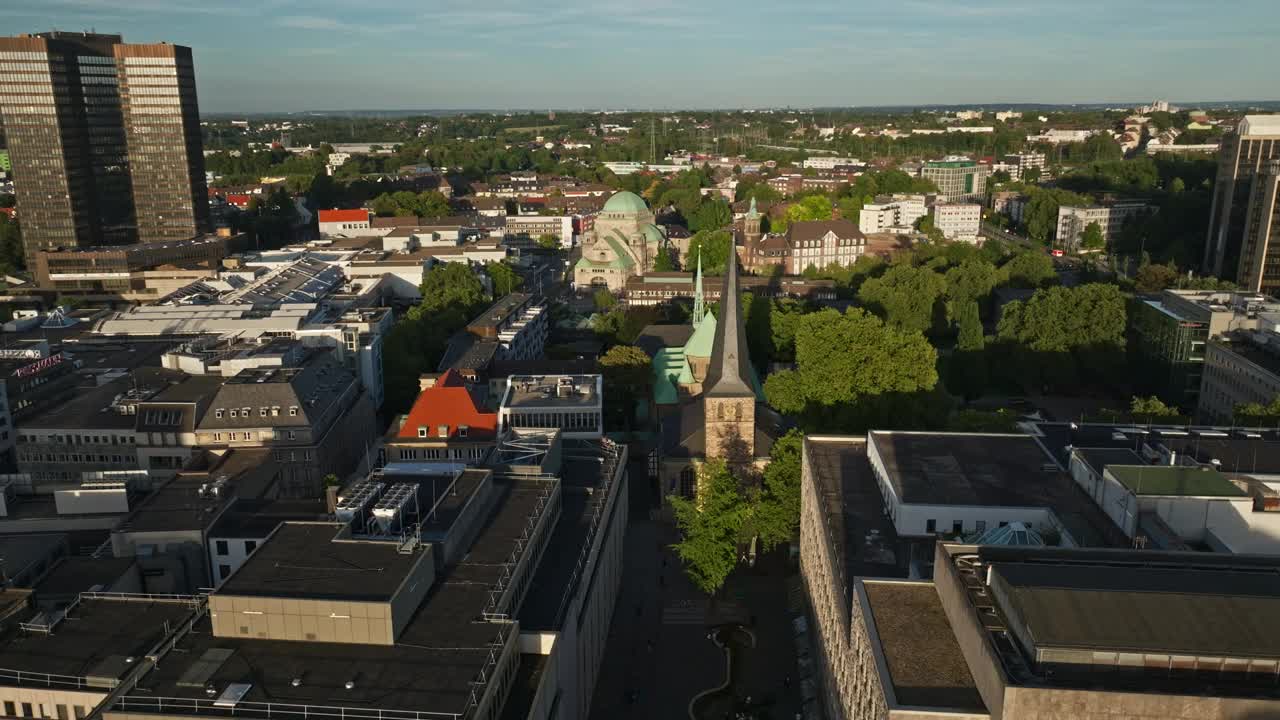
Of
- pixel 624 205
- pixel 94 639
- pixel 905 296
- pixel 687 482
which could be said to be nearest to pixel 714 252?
pixel 624 205

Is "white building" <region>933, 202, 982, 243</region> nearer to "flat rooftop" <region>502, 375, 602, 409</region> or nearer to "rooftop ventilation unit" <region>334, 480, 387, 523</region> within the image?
"flat rooftop" <region>502, 375, 602, 409</region>

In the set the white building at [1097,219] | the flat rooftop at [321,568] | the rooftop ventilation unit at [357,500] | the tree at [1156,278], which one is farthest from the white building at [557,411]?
the white building at [1097,219]

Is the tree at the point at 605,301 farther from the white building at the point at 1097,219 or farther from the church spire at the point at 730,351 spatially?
the white building at the point at 1097,219

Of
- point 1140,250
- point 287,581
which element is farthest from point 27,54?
point 1140,250

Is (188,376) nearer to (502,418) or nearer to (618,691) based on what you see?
(502,418)

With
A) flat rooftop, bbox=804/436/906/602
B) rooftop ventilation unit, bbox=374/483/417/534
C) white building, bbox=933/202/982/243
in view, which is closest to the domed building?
white building, bbox=933/202/982/243
